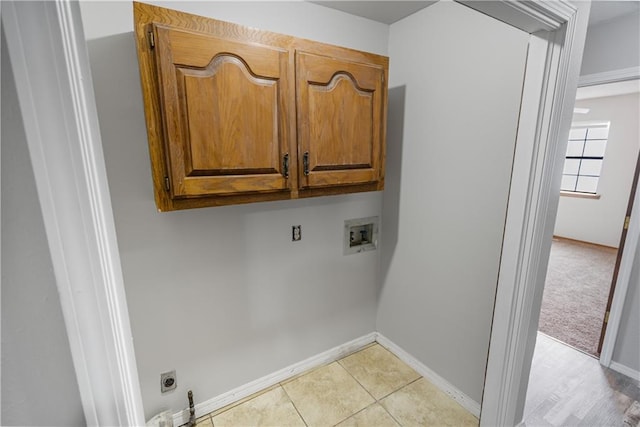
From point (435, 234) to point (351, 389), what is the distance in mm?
1169

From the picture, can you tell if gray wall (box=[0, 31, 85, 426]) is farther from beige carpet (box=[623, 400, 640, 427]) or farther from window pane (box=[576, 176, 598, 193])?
window pane (box=[576, 176, 598, 193])

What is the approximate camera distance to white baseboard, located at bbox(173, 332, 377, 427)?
172cm

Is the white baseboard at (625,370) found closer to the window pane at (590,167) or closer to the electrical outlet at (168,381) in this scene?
the electrical outlet at (168,381)

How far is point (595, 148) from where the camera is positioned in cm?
501

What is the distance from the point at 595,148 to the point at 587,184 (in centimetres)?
63

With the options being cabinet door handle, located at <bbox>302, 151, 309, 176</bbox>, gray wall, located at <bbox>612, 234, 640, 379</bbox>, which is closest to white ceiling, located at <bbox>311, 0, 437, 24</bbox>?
cabinet door handle, located at <bbox>302, 151, 309, 176</bbox>

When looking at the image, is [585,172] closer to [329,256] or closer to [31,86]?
[329,256]

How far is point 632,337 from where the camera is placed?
2.01 meters

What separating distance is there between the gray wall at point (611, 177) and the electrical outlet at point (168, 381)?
6383 mm

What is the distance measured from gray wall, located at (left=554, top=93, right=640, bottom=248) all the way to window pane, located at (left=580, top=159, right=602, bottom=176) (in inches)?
4.5

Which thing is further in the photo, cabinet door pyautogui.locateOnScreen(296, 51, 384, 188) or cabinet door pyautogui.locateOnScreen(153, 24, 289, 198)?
cabinet door pyautogui.locateOnScreen(296, 51, 384, 188)

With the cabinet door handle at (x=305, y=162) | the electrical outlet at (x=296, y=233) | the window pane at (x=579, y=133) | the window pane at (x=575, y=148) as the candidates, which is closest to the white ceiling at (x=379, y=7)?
the cabinet door handle at (x=305, y=162)

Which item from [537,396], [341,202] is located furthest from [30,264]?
[537,396]

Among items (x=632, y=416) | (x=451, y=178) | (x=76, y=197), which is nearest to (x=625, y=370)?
(x=632, y=416)
